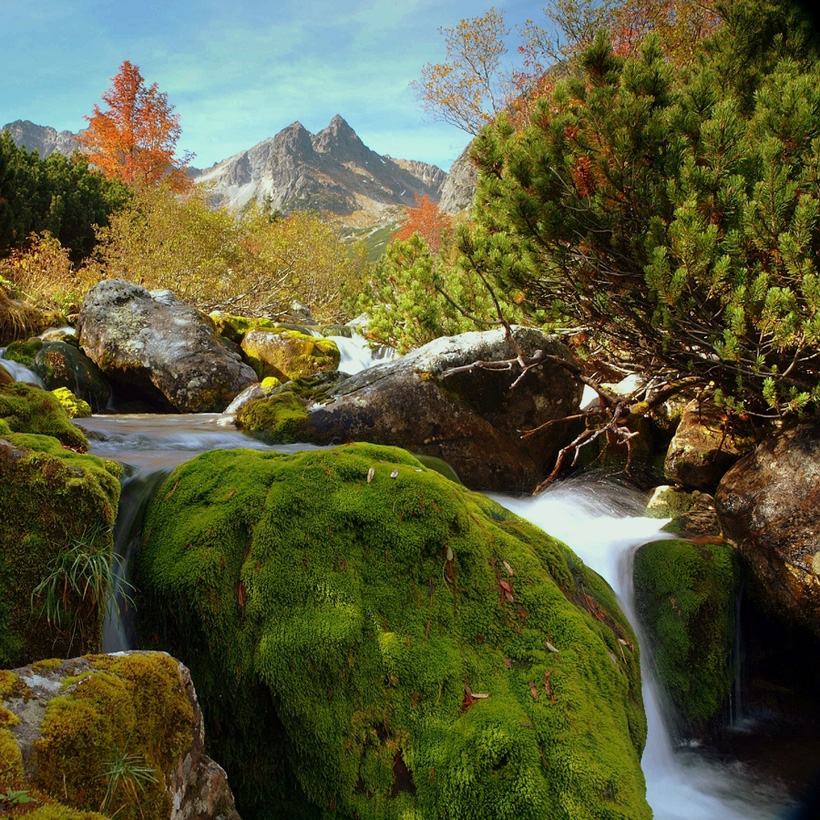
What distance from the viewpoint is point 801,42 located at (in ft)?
18.0

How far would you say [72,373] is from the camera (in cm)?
1074

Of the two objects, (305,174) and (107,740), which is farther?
(305,174)

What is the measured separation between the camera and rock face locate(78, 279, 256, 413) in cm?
1127

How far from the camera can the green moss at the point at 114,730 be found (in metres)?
1.84

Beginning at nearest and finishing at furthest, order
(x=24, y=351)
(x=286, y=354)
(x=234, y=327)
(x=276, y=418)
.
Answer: (x=276, y=418) → (x=24, y=351) → (x=286, y=354) → (x=234, y=327)

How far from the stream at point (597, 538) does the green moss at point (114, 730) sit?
2.74 feet

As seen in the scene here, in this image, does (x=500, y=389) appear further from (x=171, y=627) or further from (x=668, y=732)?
(x=171, y=627)

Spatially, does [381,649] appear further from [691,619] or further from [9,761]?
[691,619]

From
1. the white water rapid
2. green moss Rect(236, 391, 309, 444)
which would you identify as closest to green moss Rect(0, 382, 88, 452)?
green moss Rect(236, 391, 309, 444)

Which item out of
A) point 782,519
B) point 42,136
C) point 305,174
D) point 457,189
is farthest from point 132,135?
point 42,136

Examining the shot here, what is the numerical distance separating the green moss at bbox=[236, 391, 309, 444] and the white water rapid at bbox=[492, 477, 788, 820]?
258 centimetres

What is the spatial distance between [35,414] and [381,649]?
3.33 meters

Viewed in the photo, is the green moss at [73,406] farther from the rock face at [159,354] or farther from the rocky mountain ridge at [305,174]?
the rocky mountain ridge at [305,174]

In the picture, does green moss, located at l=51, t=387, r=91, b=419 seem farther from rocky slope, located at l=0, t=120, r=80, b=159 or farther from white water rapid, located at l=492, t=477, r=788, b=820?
rocky slope, located at l=0, t=120, r=80, b=159
